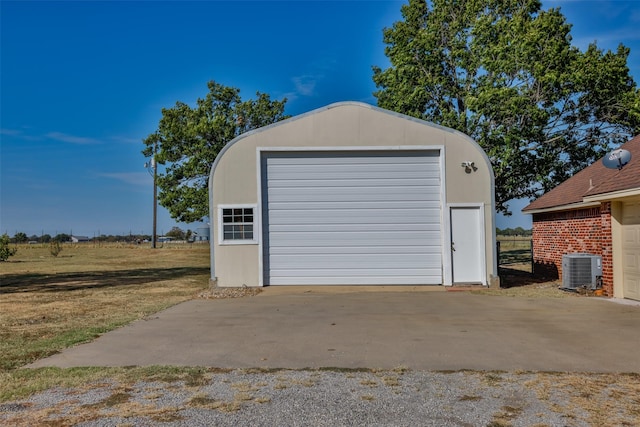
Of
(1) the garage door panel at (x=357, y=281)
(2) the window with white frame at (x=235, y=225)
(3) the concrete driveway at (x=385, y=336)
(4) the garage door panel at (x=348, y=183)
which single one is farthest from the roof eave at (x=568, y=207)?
(2) the window with white frame at (x=235, y=225)

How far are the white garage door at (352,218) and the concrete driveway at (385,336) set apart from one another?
2.41 m

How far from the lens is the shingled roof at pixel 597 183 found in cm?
Answer: 1015

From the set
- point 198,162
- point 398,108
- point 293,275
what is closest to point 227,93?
point 198,162

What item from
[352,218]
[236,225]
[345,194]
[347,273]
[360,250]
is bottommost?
[347,273]

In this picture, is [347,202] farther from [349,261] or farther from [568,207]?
[568,207]

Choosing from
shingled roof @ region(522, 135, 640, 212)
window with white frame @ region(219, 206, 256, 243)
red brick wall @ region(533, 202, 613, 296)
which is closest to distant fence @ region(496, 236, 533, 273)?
red brick wall @ region(533, 202, 613, 296)

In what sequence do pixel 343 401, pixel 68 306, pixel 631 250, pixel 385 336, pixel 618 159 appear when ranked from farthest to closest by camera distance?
pixel 618 159, pixel 68 306, pixel 631 250, pixel 385 336, pixel 343 401

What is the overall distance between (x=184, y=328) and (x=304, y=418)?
14.4 feet

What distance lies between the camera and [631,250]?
10.2m

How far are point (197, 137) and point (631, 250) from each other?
21.3m

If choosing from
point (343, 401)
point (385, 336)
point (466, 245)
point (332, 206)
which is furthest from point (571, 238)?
point (343, 401)

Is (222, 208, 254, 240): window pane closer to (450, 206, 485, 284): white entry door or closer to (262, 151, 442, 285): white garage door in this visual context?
(262, 151, 442, 285): white garage door

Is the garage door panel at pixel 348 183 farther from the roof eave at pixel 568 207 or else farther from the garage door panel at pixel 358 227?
the roof eave at pixel 568 207

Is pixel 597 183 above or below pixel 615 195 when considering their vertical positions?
above
